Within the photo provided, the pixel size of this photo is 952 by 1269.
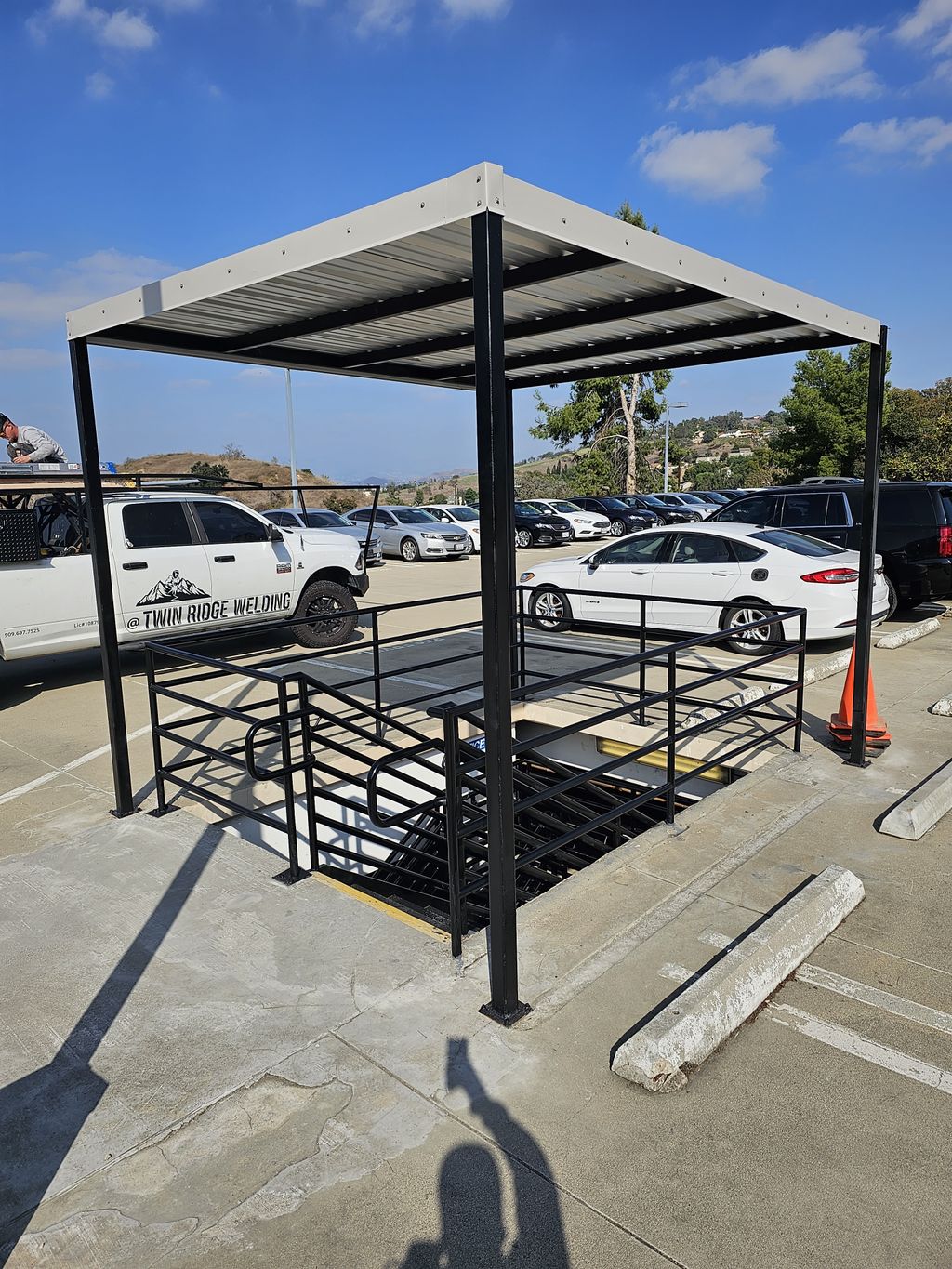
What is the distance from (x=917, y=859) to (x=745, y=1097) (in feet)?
7.50

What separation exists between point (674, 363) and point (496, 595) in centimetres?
384

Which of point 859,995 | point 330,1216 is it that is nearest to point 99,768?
point 330,1216

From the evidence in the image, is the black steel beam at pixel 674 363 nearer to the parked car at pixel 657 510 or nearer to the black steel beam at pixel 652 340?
the black steel beam at pixel 652 340

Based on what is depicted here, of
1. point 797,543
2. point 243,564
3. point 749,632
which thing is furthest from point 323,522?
point 749,632

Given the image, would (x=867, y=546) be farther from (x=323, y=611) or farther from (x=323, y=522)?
(x=323, y=522)

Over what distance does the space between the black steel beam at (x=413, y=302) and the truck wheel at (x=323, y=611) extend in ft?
18.6

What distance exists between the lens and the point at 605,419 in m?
41.4

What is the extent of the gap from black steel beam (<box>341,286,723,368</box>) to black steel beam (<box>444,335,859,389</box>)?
3.54 feet

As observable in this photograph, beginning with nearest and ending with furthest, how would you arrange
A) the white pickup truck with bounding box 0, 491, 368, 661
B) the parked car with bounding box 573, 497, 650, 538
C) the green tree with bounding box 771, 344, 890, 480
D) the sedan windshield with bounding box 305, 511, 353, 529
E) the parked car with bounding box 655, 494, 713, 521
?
the white pickup truck with bounding box 0, 491, 368, 661 → the sedan windshield with bounding box 305, 511, 353, 529 → the parked car with bounding box 573, 497, 650, 538 → the parked car with bounding box 655, 494, 713, 521 → the green tree with bounding box 771, 344, 890, 480

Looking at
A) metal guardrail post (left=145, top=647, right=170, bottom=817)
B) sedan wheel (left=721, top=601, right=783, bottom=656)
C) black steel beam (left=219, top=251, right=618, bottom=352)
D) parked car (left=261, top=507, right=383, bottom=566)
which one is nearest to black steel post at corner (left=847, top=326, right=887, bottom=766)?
black steel beam (left=219, top=251, right=618, bottom=352)

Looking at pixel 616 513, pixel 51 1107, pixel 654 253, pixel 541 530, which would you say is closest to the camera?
pixel 51 1107

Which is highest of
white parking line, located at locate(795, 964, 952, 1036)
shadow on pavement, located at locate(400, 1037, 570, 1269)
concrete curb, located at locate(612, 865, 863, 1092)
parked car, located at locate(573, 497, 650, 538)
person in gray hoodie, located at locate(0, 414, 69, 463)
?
person in gray hoodie, located at locate(0, 414, 69, 463)

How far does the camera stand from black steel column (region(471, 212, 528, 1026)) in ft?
9.52

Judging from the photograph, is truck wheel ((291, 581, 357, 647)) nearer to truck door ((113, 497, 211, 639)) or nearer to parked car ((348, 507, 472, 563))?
truck door ((113, 497, 211, 639))
